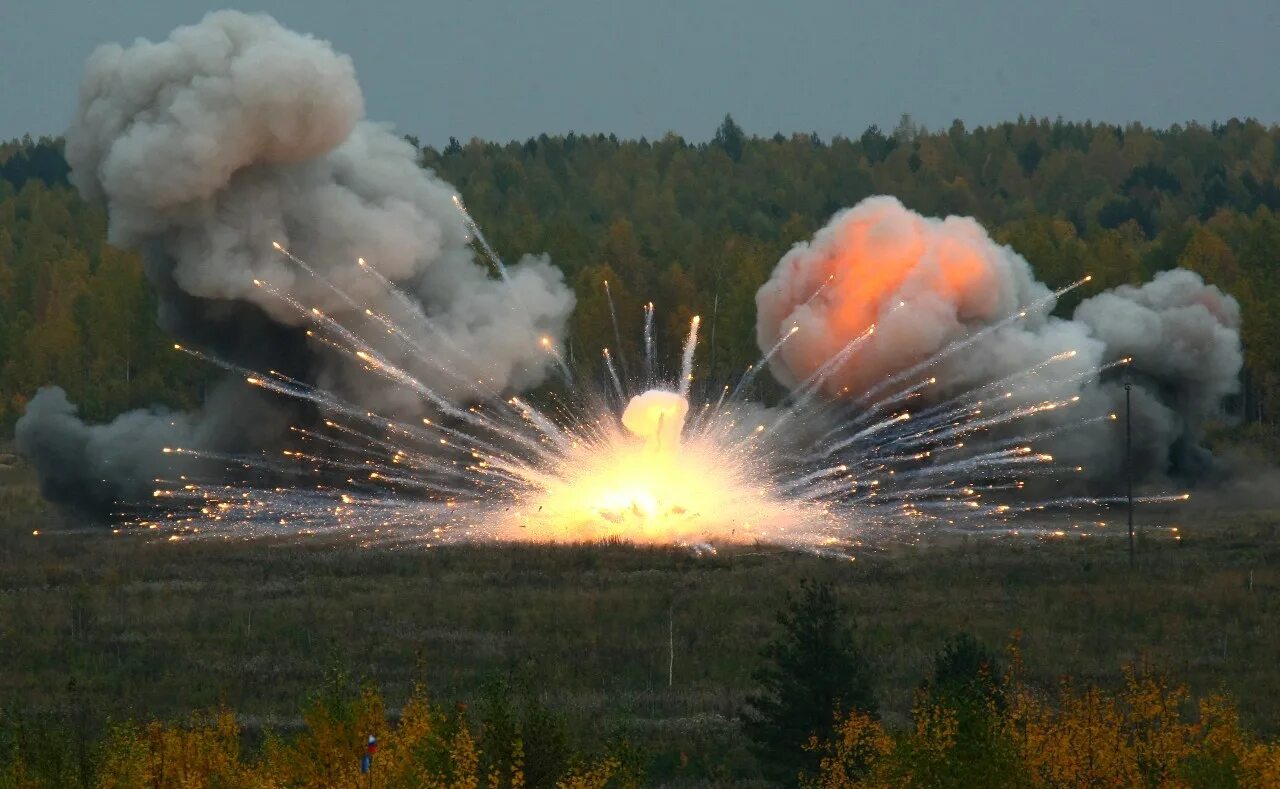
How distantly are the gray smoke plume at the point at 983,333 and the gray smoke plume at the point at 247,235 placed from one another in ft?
33.9

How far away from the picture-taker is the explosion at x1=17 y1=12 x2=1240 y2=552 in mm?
72438

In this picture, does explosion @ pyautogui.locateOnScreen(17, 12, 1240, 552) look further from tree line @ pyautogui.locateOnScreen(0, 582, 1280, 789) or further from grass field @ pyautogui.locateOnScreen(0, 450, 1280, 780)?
tree line @ pyautogui.locateOnScreen(0, 582, 1280, 789)

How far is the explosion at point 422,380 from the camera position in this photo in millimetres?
72438

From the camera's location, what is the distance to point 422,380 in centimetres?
7525

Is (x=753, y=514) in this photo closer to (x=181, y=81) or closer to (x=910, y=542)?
(x=910, y=542)

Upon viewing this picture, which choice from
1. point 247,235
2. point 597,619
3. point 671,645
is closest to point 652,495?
point 597,619

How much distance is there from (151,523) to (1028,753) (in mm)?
45101

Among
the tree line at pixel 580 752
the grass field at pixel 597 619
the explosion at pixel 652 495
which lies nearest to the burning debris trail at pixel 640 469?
the explosion at pixel 652 495

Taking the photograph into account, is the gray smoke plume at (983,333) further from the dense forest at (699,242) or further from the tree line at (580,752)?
the tree line at (580,752)

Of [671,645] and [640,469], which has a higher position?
[640,469]

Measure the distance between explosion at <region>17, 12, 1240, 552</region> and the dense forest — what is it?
23.9m

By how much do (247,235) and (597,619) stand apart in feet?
71.3

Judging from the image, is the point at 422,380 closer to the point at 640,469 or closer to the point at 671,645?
the point at 640,469

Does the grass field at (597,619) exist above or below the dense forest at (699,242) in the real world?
below
